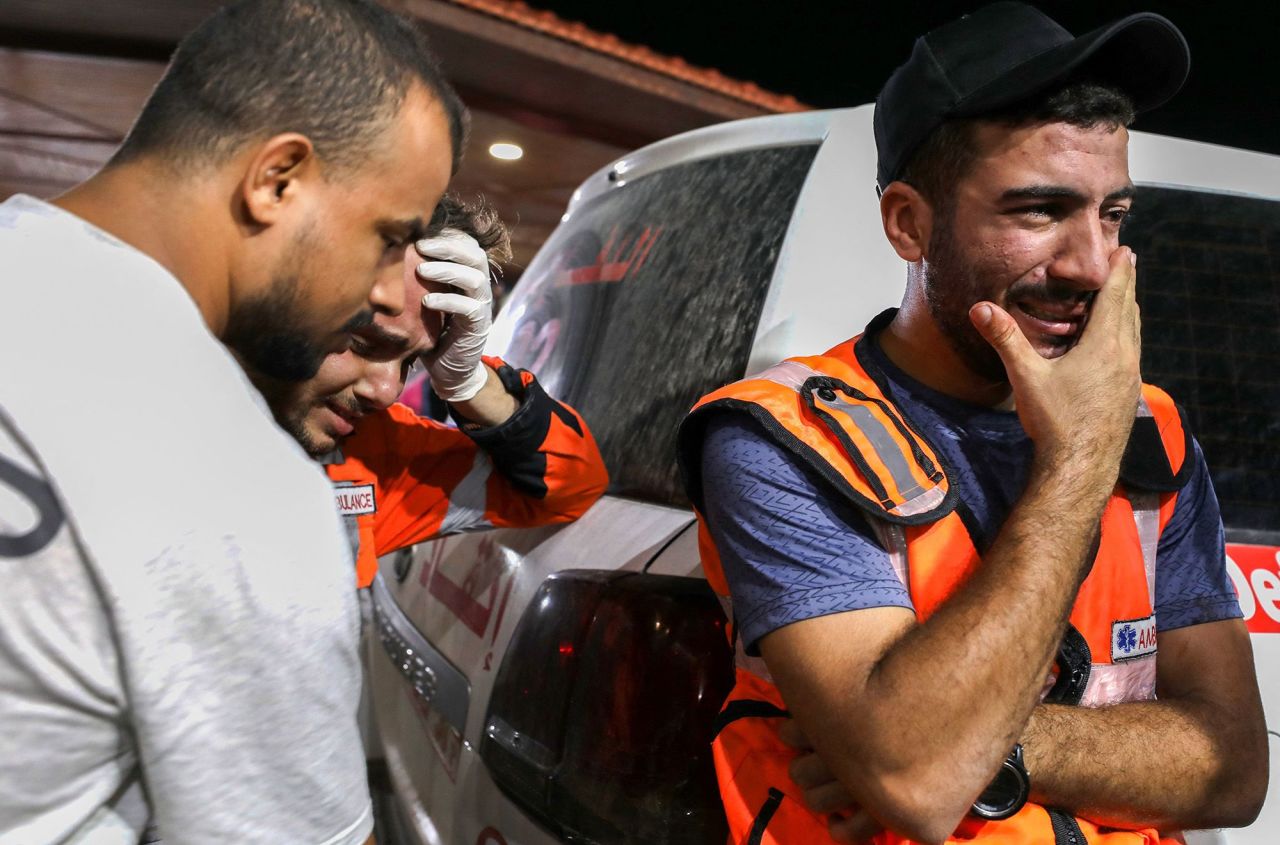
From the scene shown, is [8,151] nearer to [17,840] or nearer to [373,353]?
[373,353]

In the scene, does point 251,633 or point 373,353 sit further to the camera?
point 373,353

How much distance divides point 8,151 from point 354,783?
1290 cm

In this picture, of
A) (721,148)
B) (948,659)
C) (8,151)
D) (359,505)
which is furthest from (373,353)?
(8,151)

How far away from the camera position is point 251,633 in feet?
2.85

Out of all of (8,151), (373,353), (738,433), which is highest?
(8,151)

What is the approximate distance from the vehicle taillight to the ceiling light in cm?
789

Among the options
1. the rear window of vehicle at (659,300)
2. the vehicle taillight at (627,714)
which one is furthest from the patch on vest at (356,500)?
the vehicle taillight at (627,714)

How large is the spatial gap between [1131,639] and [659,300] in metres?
1.16

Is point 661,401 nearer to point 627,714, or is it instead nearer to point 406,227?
point 627,714

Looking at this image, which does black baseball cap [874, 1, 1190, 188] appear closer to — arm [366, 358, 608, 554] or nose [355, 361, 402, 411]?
arm [366, 358, 608, 554]

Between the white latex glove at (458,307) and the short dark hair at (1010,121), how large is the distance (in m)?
0.90

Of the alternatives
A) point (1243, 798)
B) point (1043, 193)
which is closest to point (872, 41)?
point (1043, 193)

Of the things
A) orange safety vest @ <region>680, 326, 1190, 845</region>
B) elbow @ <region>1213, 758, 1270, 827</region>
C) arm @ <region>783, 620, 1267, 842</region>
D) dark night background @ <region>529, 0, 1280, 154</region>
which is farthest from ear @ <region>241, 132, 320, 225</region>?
dark night background @ <region>529, 0, 1280, 154</region>

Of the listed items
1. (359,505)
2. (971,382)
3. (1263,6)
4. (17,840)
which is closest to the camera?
(17,840)
